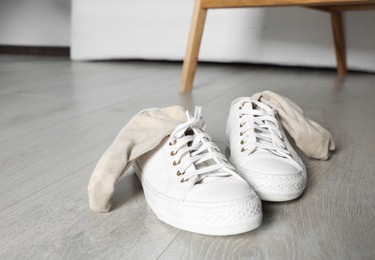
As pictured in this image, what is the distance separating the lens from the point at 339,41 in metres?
1.82

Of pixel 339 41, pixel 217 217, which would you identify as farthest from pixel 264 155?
pixel 339 41

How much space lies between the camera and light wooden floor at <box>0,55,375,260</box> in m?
0.44

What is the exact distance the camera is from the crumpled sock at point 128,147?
0.52 m

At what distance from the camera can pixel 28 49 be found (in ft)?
9.86

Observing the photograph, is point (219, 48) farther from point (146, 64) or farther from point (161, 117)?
point (161, 117)

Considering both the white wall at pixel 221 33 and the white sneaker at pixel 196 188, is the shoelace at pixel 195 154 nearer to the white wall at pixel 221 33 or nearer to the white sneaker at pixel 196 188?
the white sneaker at pixel 196 188

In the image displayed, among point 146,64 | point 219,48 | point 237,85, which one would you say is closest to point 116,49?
point 146,64

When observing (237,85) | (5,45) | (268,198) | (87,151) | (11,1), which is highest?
(268,198)

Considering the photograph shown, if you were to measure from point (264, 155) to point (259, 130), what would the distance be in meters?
0.08

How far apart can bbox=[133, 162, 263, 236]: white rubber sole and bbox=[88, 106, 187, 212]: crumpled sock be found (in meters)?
0.10

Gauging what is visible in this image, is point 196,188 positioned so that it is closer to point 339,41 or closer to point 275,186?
point 275,186

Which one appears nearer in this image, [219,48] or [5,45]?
[219,48]

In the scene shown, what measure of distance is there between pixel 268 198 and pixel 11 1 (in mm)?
2984

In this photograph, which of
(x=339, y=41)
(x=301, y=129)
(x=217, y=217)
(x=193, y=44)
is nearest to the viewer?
(x=217, y=217)
